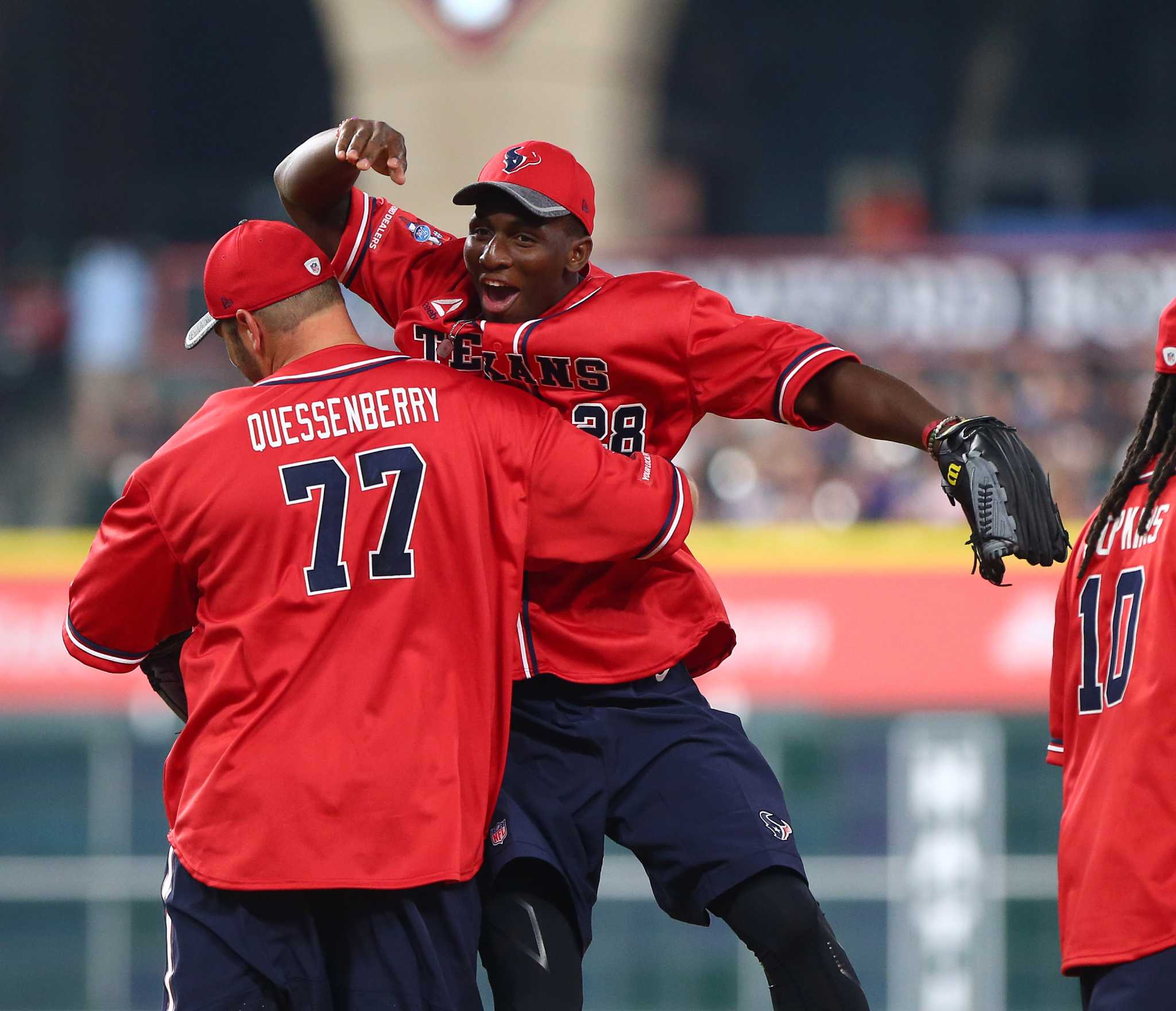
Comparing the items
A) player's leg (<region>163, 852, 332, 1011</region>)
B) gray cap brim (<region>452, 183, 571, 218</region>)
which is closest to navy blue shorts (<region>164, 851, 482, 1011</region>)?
player's leg (<region>163, 852, 332, 1011</region>)

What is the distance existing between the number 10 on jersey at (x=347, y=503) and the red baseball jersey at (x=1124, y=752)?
3.54ft

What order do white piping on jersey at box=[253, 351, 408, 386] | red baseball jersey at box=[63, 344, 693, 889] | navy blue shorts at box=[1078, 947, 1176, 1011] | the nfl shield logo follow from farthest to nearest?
1. the nfl shield logo
2. white piping on jersey at box=[253, 351, 408, 386]
3. red baseball jersey at box=[63, 344, 693, 889]
4. navy blue shorts at box=[1078, 947, 1176, 1011]

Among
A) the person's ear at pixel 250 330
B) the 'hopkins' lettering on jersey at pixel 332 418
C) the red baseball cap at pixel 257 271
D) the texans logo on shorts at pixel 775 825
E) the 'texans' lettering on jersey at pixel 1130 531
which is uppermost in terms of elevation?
the red baseball cap at pixel 257 271

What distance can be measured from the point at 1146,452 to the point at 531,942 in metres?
1.29

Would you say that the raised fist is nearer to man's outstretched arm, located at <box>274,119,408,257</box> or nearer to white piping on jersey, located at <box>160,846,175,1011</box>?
man's outstretched arm, located at <box>274,119,408,257</box>

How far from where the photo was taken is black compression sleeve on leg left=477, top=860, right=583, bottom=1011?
2.96 metres

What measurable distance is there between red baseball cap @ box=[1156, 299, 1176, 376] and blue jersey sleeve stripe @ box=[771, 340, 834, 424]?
53 centimetres

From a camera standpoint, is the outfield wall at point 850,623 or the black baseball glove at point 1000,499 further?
the outfield wall at point 850,623

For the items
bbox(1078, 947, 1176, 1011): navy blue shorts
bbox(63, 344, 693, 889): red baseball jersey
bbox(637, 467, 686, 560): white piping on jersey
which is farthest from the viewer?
bbox(637, 467, 686, 560): white piping on jersey

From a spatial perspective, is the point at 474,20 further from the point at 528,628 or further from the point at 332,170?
the point at 528,628

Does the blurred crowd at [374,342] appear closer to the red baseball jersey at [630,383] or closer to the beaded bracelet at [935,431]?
the red baseball jersey at [630,383]

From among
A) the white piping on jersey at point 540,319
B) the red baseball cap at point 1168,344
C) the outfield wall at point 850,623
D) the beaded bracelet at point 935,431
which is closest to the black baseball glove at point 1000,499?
the beaded bracelet at point 935,431

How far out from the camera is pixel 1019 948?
9273 millimetres

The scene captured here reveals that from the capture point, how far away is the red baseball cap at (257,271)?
3021 millimetres
